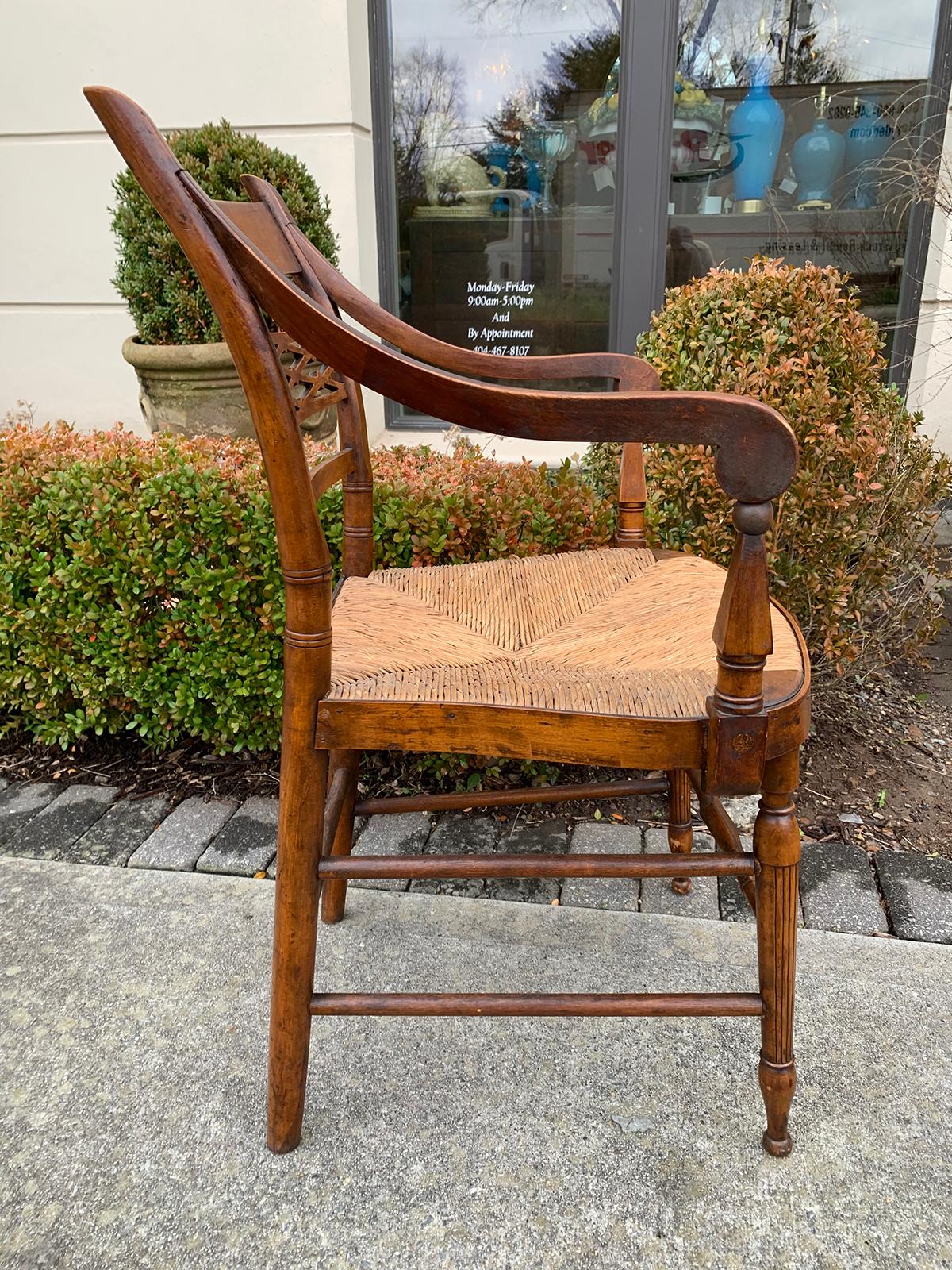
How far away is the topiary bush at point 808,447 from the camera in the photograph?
1.96m

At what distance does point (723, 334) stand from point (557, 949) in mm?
1318

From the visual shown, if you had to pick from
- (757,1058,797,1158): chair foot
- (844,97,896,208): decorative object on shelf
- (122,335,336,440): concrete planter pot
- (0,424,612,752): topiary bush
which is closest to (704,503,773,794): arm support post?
(757,1058,797,1158): chair foot

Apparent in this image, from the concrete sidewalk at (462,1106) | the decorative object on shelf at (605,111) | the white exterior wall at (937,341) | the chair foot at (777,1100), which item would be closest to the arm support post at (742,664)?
the chair foot at (777,1100)

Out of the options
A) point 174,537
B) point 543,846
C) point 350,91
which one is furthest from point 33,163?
point 543,846

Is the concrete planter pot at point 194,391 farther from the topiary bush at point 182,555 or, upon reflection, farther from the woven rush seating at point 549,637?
the woven rush seating at point 549,637

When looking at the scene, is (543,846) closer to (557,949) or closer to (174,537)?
(557,949)

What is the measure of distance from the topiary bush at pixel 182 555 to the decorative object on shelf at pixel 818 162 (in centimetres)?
267

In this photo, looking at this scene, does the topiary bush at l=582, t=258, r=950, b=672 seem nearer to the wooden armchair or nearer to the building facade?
the wooden armchair

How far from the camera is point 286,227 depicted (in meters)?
1.46

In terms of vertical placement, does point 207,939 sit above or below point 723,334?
below

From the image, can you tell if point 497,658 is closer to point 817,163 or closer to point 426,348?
point 426,348

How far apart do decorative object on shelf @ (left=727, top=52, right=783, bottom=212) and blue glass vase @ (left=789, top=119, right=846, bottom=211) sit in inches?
3.9

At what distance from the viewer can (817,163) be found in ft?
13.0

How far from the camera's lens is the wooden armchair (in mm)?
942
